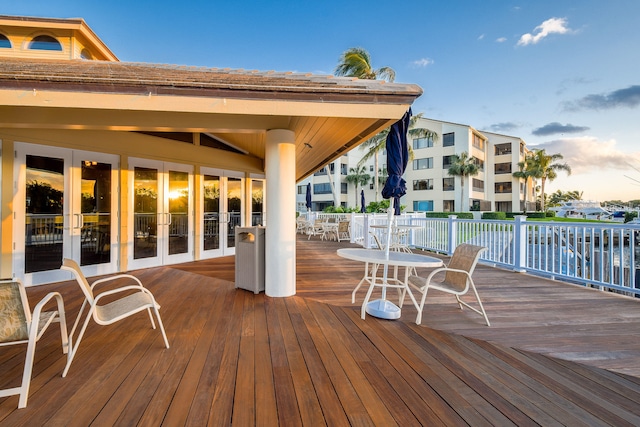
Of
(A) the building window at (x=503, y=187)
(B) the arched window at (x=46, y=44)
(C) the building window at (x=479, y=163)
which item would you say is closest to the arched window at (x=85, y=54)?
(B) the arched window at (x=46, y=44)

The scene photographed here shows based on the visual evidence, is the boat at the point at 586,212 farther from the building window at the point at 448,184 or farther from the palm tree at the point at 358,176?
the palm tree at the point at 358,176

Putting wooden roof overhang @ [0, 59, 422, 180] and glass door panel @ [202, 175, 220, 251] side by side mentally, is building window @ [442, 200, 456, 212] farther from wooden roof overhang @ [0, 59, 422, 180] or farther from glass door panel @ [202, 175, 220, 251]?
wooden roof overhang @ [0, 59, 422, 180]

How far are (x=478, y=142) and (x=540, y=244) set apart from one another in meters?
28.7

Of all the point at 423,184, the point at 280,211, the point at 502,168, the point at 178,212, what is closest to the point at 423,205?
the point at 423,184

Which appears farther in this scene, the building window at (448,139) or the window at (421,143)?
the window at (421,143)

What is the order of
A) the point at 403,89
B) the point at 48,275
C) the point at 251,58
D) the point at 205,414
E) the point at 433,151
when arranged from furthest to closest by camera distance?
the point at 433,151 < the point at 251,58 < the point at 48,275 < the point at 403,89 < the point at 205,414

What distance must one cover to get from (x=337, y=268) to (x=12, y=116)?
19.0ft

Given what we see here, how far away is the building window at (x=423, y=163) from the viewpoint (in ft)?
97.1

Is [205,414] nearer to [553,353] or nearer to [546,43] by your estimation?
[553,353]

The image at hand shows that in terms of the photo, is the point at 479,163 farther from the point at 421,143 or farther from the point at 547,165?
the point at 547,165

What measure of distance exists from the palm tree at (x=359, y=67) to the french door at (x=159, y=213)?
542 inches

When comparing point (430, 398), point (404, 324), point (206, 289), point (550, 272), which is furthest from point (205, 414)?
point (550, 272)

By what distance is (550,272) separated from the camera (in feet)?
17.0

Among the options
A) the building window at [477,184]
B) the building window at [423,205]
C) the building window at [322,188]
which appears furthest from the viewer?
the building window at [322,188]
